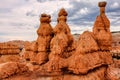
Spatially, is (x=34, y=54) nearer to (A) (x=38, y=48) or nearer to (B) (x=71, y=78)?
(A) (x=38, y=48)

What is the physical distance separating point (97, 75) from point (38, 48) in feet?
39.0

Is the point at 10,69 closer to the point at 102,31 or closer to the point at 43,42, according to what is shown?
the point at 43,42

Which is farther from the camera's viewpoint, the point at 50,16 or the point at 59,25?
the point at 50,16

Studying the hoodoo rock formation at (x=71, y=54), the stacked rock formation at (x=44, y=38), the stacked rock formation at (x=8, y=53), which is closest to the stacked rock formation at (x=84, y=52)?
the hoodoo rock formation at (x=71, y=54)

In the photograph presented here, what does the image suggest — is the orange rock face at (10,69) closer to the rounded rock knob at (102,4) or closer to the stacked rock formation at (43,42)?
the stacked rock formation at (43,42)

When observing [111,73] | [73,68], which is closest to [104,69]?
[111,73]

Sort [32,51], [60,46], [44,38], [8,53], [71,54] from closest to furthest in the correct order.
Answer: [60,46], [71,54], [44,38], [32,51], [8,53]

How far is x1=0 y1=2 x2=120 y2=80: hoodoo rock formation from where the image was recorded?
115 feet

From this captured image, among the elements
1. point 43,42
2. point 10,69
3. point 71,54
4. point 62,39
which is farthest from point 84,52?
point 10,69

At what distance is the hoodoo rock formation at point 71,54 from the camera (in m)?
35.1

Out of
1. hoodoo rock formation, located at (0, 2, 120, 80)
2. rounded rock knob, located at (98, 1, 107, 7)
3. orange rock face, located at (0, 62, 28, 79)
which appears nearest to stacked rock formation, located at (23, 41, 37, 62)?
hoodoo rock formation, located at (0, 2, 120, 80)

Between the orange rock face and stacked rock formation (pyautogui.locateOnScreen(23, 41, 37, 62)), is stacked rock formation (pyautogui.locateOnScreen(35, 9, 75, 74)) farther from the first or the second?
stacked rock formation (pyautogui.locateOnScreen(23, 41, 37, 62))

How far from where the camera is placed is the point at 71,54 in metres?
39.2

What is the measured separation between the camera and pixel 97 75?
118ft
